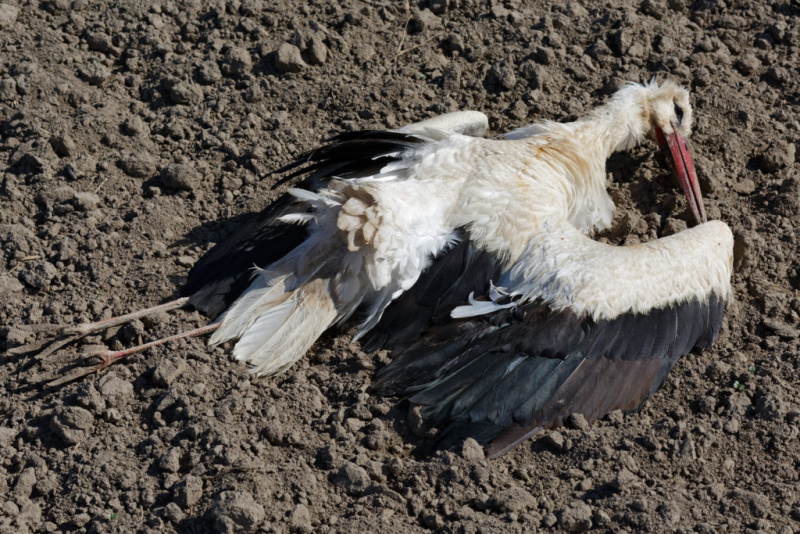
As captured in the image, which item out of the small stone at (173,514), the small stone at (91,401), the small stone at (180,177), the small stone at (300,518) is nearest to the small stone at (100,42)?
the small stone at (180,177)

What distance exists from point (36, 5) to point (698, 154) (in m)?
5.25

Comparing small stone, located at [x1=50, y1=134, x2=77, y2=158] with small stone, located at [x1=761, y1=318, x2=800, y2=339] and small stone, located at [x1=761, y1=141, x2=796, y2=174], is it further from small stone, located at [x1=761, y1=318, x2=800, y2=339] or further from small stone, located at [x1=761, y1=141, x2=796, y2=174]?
small stone, located at [x1=761, y1=141, x2=796, y2=174]

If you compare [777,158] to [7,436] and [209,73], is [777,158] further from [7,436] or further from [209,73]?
[7,436]

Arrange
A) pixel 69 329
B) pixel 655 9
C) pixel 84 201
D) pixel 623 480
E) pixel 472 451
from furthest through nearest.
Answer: pixel 655 9, pixel 84 201, pixel 69 329, pixel 472 451, pixel 623 480

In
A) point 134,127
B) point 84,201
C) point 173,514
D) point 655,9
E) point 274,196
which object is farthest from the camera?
point 655,9

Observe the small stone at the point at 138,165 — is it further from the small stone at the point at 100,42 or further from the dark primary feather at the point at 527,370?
the dark primary feather at the point at 527,370

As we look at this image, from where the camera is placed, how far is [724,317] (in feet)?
17.9

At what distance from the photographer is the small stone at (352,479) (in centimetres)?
446

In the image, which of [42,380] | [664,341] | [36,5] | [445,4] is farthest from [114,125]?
[664,341]

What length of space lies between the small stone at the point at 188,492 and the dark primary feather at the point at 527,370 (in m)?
1.12

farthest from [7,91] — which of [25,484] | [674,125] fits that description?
[674,125]

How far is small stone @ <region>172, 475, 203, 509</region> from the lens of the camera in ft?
14.4

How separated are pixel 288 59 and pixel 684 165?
2.99m

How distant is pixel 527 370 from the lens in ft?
16.0
